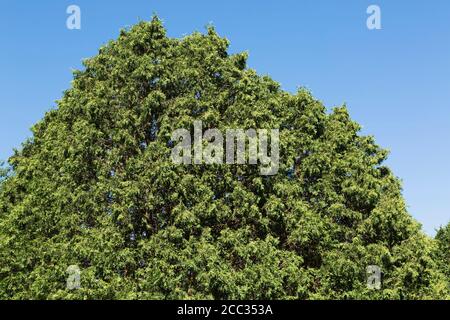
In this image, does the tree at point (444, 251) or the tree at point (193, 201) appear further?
the tree at point (444, 251)

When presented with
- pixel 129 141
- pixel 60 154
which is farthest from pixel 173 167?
pixel 60 154

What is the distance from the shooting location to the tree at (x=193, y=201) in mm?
21812

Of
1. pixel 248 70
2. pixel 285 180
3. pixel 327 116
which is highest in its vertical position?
pixel 248 70

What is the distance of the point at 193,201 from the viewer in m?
22.6

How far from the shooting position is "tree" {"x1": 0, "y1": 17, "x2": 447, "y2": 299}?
21812 millimetres

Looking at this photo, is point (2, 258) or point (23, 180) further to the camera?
point (23, 180)

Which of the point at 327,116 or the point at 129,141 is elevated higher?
the point at 327,116

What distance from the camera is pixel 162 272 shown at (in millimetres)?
21250

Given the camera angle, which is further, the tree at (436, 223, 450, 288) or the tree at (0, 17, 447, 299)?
the tree at (436, 223, 450, 288)

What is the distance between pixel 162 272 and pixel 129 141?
6.00 m

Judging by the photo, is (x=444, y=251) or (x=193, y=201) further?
(x=444, y=251)

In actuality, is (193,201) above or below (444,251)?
above
